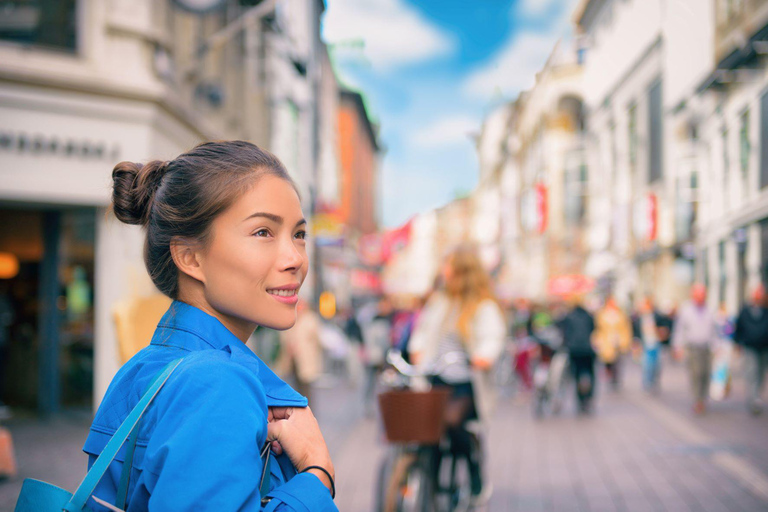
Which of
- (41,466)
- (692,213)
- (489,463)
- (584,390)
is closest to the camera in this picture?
(41,466)

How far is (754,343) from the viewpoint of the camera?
11656mm

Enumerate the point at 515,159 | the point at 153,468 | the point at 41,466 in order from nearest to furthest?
1. the point at 153,468
2. the point at 41,466
3. the point at 515,159

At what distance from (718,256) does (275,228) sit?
21.9 metres

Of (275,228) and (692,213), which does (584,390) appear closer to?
(275,228)

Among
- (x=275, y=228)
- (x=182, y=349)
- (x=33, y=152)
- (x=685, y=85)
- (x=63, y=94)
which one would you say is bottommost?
(x=182, y=349)

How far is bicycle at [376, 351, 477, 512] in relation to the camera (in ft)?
14.8

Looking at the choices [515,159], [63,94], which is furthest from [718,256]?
[515,159]

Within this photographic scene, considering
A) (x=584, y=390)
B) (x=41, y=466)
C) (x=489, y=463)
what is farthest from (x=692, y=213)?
(x=41, y=466)

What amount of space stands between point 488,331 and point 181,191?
3.94m

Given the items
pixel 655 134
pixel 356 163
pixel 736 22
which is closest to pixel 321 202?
pixel 655 134

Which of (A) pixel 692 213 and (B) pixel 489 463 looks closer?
(B) pixel 489 463

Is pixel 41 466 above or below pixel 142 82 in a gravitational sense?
below

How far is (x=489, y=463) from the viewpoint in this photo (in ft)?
27.4

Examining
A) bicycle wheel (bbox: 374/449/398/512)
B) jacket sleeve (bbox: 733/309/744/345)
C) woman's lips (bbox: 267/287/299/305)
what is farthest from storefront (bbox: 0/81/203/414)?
woman's lips (bbox: 267/287/299/305)
